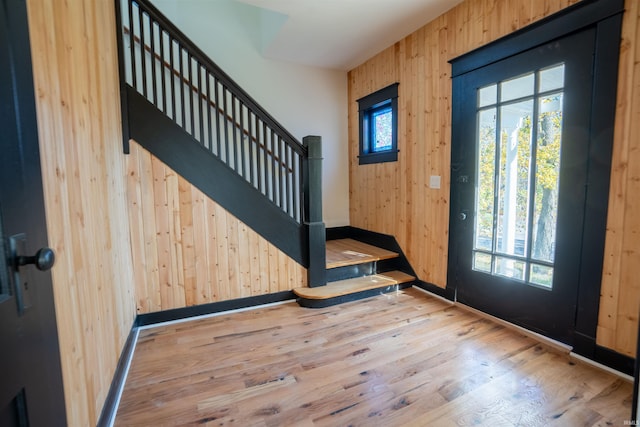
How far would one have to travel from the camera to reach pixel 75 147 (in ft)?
4.38

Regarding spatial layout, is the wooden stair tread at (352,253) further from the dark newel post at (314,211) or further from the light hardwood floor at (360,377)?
the light hardwood floor at (360,377)

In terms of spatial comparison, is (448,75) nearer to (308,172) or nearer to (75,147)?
(308,172)

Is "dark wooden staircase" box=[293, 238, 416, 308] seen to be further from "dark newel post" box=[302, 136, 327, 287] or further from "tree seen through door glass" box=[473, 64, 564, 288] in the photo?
"tree seen through door glass" box=[473, 64, 564, 288]

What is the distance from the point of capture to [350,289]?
10.4 feet

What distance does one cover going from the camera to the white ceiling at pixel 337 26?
2.77 metres

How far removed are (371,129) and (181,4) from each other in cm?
294

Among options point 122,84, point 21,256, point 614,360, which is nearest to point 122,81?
point 122,84

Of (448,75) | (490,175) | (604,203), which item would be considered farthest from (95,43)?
(604,203)

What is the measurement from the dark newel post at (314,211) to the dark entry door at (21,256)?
2.37m

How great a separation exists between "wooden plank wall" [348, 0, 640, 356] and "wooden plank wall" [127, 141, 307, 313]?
5.81 ft

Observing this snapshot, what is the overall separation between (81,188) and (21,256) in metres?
0.90

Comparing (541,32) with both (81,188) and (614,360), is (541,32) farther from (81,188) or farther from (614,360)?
(81,188)

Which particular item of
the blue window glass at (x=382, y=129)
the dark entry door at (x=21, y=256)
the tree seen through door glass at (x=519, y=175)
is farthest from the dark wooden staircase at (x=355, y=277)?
the dark entry door at (x=21, y=256)

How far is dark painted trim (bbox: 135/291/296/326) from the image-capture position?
2605 mm
